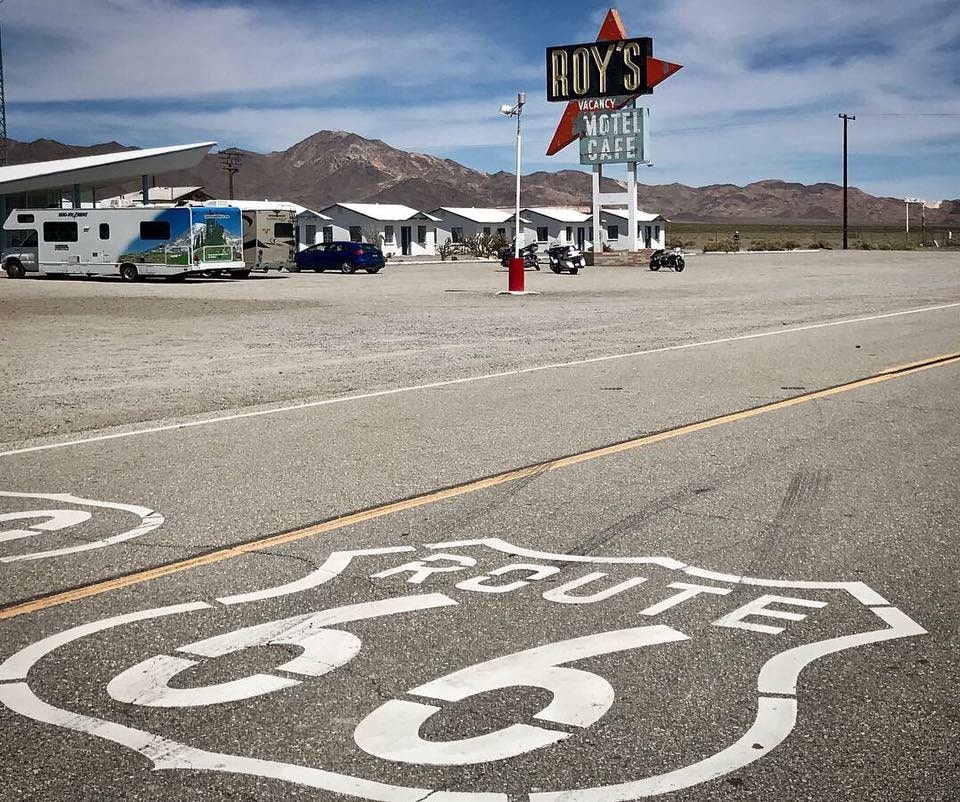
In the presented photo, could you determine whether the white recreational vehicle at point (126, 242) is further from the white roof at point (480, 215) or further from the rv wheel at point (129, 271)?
the white roof at point (480, 215)

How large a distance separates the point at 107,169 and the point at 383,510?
55.1 metres

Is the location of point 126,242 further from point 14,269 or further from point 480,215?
point 480,215

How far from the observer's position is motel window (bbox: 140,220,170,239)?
44.0 meters

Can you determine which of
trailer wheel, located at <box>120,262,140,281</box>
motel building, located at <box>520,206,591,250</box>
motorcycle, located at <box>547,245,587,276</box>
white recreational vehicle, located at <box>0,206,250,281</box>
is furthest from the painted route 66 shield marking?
motel building, located at <box>520,206,591,250</box>

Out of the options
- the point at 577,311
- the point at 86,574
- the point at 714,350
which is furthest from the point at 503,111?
the point at 86,574

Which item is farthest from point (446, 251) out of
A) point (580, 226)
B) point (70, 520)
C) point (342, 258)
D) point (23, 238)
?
point (70, 520)

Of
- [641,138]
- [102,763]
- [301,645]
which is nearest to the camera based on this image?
[102,763]

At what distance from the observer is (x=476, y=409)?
11.7m

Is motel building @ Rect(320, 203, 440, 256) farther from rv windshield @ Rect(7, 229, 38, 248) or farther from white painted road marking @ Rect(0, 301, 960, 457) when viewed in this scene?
white painted road marking @ Rect(0, 301, 960, 457)

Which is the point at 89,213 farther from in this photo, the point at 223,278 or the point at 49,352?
the point at 49,352

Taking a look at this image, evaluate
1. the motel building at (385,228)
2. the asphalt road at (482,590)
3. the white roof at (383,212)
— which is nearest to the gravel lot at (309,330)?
the asphalt road at (482,590)

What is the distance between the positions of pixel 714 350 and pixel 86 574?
1323cm

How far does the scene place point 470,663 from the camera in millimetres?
4715

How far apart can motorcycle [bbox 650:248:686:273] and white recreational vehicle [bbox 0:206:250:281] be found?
21.4 meters
